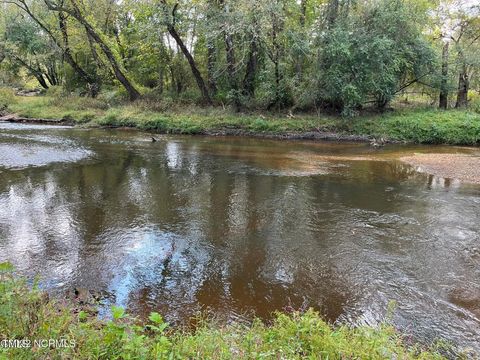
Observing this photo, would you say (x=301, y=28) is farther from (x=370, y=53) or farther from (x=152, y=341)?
(x=152, y=341)

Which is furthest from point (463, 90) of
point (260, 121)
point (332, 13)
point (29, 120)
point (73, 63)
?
point (29, 120)

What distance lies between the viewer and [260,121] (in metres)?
23.5

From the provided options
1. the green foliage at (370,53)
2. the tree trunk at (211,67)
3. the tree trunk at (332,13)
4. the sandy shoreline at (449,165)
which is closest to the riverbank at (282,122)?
the green foliage at (370,53)

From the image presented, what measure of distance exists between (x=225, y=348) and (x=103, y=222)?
612 cm

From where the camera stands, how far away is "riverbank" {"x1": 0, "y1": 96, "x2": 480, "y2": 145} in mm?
21031

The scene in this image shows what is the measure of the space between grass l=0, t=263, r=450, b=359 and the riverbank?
19.0 m

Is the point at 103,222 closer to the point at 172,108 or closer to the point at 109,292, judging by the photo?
the point at 109,292

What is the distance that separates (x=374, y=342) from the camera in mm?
3748

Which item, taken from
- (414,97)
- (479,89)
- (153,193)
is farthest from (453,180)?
(479,89)

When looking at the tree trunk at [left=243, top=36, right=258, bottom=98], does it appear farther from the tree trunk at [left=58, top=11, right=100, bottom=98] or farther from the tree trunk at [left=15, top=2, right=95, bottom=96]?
the tree trunk at [left=15, top=2, right=95, bottom=96]

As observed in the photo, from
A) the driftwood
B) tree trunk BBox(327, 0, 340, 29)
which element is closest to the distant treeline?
tree trunk BBox(327, 0, 340, 29)

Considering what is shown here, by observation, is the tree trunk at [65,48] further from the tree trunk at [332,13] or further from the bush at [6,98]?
the tree trunk at [332,13]

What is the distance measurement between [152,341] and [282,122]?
20.8 m

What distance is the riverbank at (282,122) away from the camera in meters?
21.0
